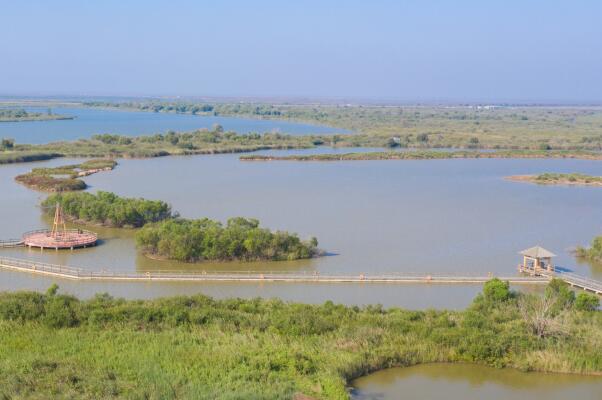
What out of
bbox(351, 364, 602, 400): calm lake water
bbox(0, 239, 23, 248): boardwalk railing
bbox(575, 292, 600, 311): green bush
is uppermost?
bbox(575, 292, 600, 311): green bush

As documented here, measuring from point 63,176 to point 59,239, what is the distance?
15175mm

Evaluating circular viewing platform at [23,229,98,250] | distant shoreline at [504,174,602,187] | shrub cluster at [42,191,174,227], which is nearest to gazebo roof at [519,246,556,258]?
shrub cluster at [42,191,174,227]

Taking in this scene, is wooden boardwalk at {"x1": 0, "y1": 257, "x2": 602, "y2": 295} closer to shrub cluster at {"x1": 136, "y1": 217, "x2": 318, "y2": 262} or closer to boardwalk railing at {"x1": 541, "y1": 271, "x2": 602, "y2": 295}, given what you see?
boardwalk railing at {"x1": 541, "y1": 271, "x2": 602, "y2": 295}

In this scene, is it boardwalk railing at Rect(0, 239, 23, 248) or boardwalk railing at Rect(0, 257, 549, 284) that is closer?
boardwalk railing at Rect(0, 257, 549, 284)

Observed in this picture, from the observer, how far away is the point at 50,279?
1816 cm

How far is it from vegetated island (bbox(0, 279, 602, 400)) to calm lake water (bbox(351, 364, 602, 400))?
0.60ft

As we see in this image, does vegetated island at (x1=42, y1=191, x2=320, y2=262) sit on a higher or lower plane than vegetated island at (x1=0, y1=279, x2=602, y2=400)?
higher

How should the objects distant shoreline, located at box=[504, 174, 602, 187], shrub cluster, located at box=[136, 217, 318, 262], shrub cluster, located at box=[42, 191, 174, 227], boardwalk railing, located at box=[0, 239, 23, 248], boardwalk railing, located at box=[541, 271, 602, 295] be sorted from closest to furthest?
1. boardwalk railing, located at box=[541, 271, 602, 295]
2. shrub cluster, located at box=[136, 217, 318, 262]
3. boardwalk railing, located at box=[0, 239, 23, 248]
4. shrub cluster, located at box=[42, 191, 174, 227]
5. distant shoreline, located at box=[504, 174, 602, 187]

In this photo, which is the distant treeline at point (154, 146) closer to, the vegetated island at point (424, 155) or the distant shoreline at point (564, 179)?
the vegetated island at point (424, 155)

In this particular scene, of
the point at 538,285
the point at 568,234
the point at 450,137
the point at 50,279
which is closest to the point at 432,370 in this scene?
the point at 538,285

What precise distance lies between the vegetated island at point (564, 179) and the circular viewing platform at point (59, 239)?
23.6 m

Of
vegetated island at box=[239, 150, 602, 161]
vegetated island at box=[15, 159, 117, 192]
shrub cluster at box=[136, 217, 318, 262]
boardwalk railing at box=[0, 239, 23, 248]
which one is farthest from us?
vegetated island at box=[239, 150, 602, 161]

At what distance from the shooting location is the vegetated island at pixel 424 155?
4594 cm

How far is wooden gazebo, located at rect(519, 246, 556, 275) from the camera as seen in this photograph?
18906mm
